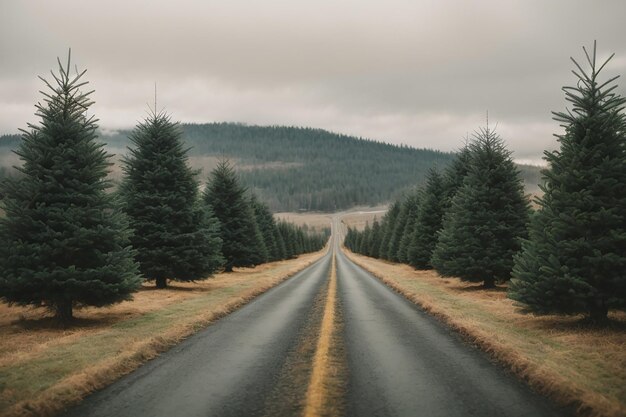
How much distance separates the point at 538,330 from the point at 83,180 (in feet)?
43.2

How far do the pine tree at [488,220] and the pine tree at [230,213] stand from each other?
17.8 m

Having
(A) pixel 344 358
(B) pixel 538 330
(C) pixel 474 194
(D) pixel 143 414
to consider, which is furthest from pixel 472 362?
(C) pixel 474 194

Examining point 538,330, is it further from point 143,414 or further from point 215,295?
point 215,295

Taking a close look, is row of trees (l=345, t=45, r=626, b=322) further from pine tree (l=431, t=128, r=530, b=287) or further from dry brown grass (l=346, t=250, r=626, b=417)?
pine tree (l=431, t=128, r=530, b=287)

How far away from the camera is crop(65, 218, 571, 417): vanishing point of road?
5.47m

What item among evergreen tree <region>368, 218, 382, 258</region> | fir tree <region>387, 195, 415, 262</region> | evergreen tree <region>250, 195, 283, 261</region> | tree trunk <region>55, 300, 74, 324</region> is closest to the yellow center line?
tree trunk <region>55, 300, 74, 324</region>

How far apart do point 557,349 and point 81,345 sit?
9893 mm

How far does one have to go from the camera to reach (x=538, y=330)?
437 inches

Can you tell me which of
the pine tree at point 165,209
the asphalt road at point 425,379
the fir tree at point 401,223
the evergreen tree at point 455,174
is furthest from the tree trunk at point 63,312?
the fir tree at point 401,223

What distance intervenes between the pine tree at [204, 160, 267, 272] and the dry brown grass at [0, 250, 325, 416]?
17.5 metres

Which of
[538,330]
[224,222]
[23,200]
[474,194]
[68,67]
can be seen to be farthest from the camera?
[224,222]

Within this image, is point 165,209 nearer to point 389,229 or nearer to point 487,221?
point 487,221

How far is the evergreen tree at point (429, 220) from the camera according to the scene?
3447 centimetres

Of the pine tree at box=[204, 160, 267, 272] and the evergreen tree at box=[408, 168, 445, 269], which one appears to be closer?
the evergreen tree at box=[408, 168, 445, 269]
